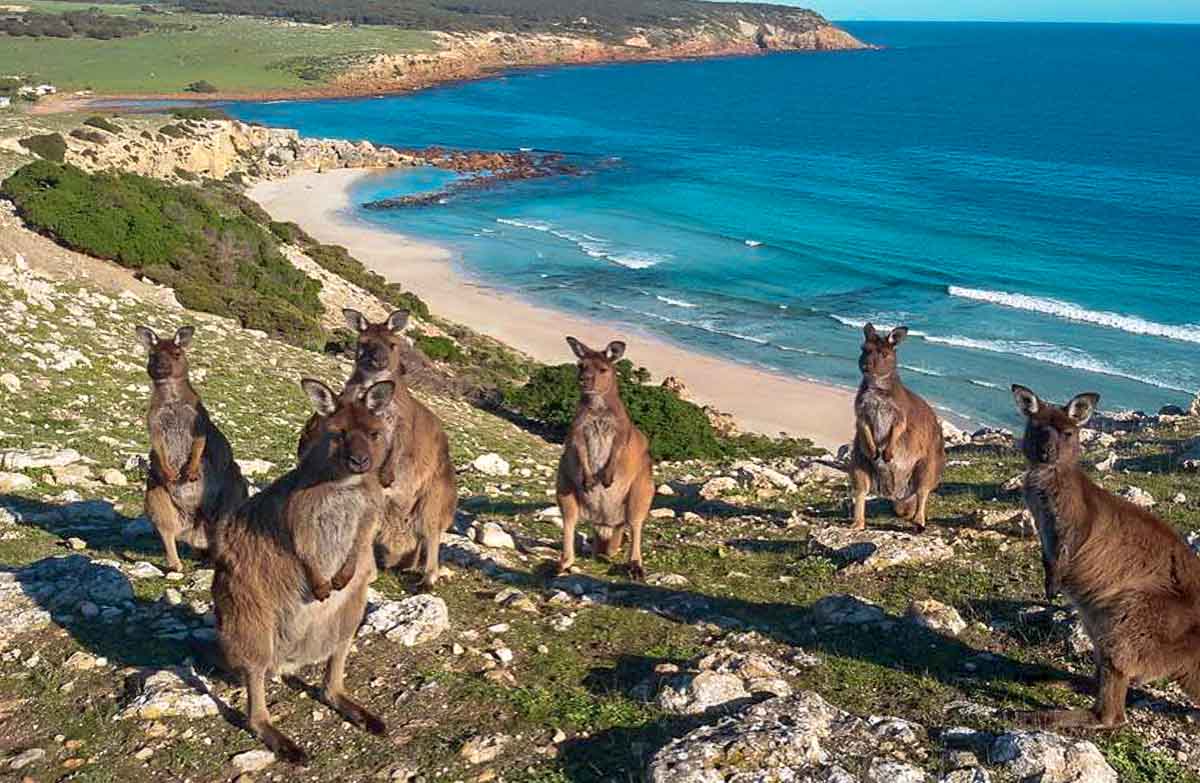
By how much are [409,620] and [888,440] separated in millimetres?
5515

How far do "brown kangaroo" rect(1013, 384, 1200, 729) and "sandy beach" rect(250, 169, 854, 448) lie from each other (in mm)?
21703

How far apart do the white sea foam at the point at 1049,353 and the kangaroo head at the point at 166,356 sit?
3313 centimetres

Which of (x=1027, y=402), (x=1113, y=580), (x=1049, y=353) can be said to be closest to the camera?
(x=1113, y=580)

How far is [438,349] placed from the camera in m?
28.6

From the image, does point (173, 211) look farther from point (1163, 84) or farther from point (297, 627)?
point (1163, 84)

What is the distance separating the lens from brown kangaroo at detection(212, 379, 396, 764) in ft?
19.2

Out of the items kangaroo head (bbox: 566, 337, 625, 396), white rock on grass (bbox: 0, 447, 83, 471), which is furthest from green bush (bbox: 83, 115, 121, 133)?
kangaroo head (bbox: 566, 337, 625, 396)

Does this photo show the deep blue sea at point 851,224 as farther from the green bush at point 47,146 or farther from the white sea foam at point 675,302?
the green bush at point 47,146

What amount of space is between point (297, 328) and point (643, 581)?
63.5 feet

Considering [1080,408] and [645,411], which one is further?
[645,411]

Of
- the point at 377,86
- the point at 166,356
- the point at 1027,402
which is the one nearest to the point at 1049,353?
the point at 1027,402

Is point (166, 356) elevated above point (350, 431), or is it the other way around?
point (350, 431)

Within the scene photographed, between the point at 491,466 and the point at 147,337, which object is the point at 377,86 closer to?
the point at 491,466

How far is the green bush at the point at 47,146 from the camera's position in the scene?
41656 millimetres
